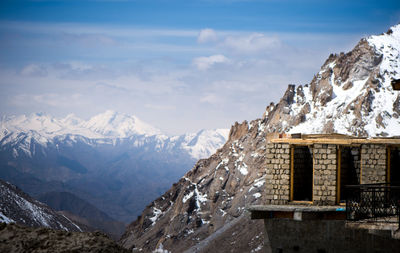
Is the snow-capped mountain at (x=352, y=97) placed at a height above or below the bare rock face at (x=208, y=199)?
above

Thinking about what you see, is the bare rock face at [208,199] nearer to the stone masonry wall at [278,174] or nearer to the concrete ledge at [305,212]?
the stone masonry wall at [278,174]

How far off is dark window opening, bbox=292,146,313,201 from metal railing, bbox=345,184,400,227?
99.3 inches

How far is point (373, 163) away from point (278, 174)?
3559mm

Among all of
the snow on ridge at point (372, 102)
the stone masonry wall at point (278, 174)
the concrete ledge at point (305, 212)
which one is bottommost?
the concrete ledge at point (305, 212)

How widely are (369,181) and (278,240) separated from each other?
4.10 m

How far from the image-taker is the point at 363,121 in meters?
78.9

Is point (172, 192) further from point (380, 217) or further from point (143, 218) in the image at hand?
point (380, 217)

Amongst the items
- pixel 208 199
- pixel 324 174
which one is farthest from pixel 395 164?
pixel 208 199

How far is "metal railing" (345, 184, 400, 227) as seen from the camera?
17312 millimetres

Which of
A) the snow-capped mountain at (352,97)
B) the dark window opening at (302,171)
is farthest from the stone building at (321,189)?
the snow-capped mountain at (352,97)

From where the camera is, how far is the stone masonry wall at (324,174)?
64.8ft

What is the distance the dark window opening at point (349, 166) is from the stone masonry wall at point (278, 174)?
6.63ft

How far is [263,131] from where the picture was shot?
9725cm

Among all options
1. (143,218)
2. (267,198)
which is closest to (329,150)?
(267,198)
